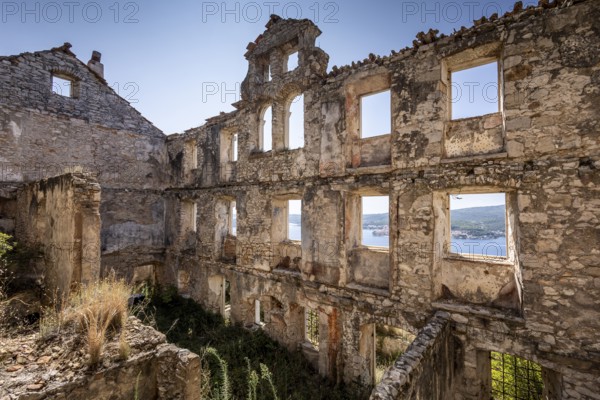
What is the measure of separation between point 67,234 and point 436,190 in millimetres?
8799

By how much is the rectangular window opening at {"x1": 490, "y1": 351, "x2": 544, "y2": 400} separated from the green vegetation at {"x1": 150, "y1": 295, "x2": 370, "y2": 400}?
3254 mm

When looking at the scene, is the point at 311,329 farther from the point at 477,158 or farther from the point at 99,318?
the point at 477,158

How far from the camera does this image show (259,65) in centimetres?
1085

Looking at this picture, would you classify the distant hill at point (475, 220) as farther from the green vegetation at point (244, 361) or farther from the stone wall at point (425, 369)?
the green vegetation at point (244, 361)

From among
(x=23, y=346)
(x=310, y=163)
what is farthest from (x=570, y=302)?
(x=23, y=346)

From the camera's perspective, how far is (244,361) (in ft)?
28.0

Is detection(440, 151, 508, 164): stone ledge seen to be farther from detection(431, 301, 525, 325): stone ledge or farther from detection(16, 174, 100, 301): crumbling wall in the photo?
detection(16, 174, 100, 301): crumbling wall

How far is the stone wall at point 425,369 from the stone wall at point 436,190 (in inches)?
16.2

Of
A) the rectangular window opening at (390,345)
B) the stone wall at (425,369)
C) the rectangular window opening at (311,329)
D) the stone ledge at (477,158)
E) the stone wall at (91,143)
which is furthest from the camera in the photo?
the stone wall at (91,143)

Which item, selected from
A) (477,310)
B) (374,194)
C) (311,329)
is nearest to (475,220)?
(374,194)

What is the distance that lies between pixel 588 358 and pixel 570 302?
36.1 inches

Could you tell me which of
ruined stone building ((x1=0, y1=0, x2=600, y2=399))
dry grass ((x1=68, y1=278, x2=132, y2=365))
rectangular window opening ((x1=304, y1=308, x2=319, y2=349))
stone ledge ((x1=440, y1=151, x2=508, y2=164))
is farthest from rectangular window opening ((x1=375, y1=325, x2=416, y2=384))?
dry grass ((x1=68, y1=278, x2=132, y2=365))

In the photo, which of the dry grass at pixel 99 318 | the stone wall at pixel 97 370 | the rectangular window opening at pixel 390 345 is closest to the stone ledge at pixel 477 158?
the stone wall at pixel 97 370

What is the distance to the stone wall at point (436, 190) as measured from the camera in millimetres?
5121
